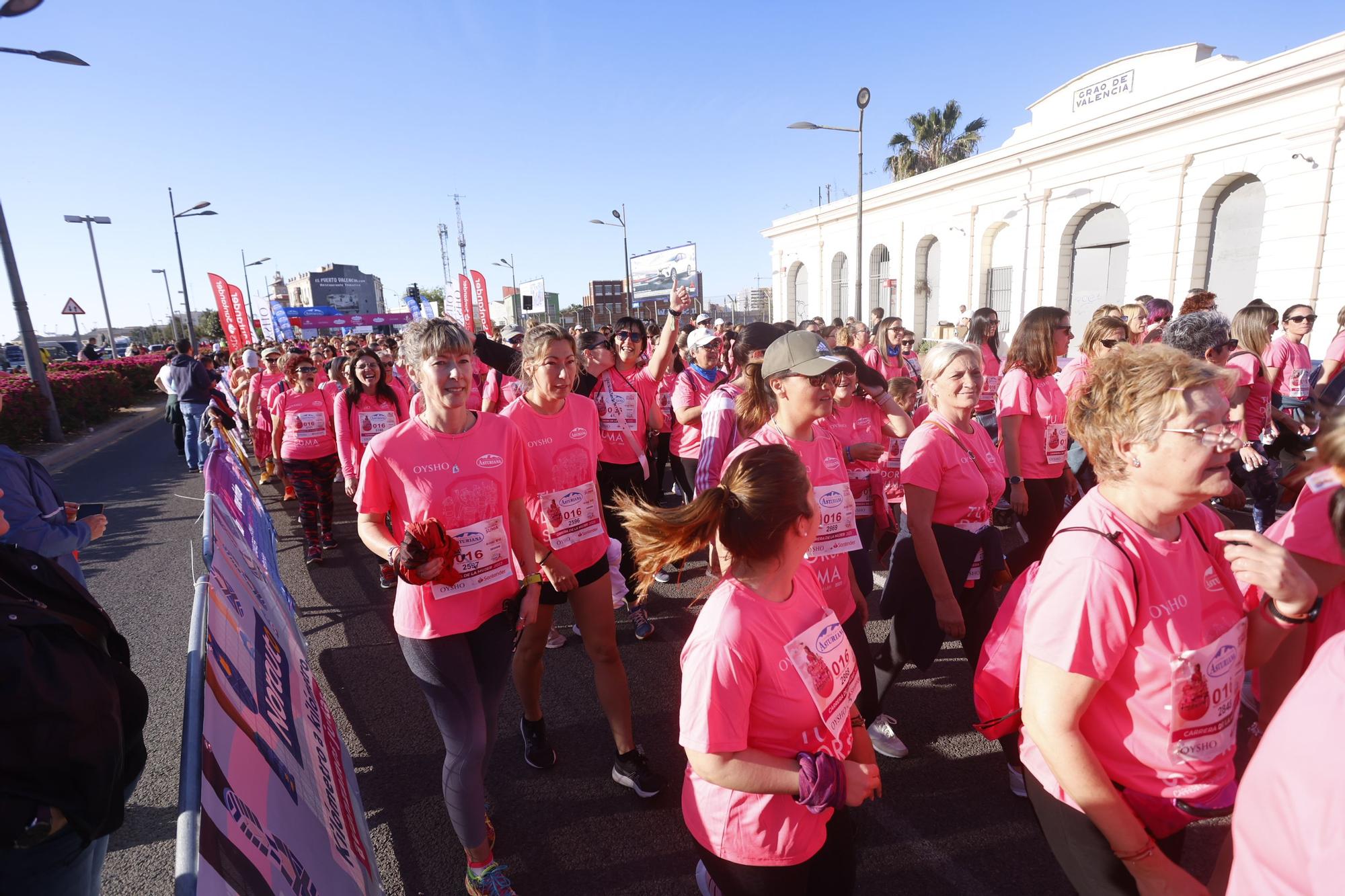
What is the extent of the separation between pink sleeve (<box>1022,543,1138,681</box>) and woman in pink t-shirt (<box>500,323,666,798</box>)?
6.43 ft

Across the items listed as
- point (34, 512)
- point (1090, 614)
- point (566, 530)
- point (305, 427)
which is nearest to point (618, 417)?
point (566, 530)

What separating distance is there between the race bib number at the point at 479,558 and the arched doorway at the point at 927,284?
26148 millimetres

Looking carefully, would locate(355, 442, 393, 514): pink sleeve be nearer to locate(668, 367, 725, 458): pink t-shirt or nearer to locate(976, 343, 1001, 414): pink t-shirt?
locate(668, 367, 725, 458): pink t-shirt

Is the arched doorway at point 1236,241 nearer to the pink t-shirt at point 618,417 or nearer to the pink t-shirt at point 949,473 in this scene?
the pink t-shirt at point 618,417

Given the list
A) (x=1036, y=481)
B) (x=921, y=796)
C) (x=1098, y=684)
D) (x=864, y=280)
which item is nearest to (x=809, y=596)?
(x=1098, y=684)

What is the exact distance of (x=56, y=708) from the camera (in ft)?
4.93

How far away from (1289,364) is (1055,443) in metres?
4.20

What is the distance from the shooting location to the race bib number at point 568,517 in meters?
3.17

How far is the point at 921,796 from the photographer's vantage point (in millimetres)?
3086

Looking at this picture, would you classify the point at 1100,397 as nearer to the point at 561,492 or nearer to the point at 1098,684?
the point at 1098,684

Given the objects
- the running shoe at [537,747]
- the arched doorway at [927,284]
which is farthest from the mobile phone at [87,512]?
the arched doorway at [927,284]

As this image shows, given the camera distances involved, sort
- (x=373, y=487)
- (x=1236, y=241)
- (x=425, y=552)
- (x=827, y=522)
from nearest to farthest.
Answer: (x=425, y=552) → (x=373, y=487) → (x=827, y=522) → (x=1236, y=241)

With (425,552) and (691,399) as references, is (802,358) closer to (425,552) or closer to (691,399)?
(425,552)

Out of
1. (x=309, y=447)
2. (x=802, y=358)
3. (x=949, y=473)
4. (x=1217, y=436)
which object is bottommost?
(x=309, y=447)
